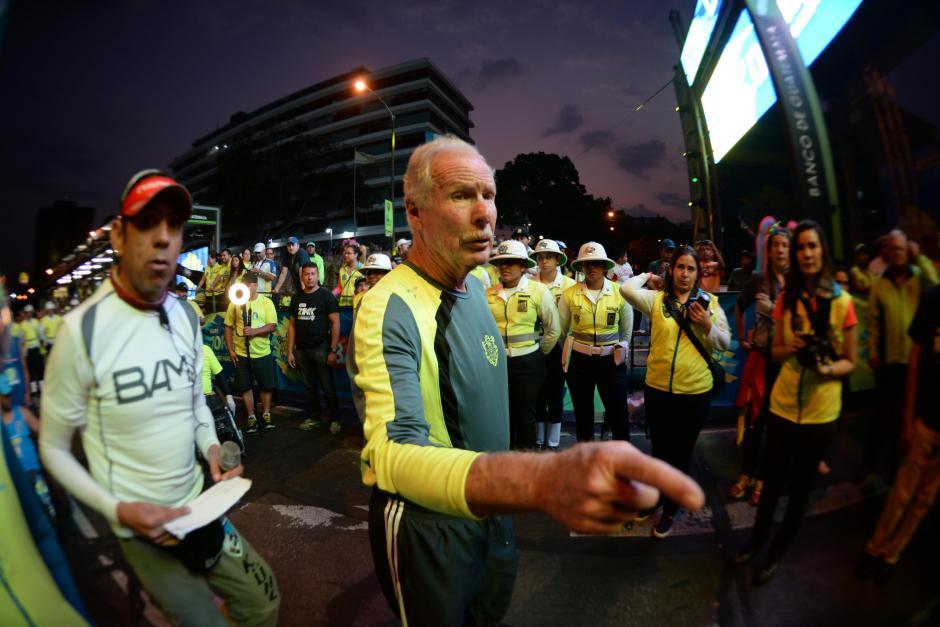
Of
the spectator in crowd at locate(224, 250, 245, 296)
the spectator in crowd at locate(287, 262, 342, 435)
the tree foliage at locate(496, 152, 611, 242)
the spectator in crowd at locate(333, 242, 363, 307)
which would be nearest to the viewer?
the spectator in crowd at locate(224, 250, 245, 296)

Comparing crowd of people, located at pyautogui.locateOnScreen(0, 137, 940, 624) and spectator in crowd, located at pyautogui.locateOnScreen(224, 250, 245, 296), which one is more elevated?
spectator in crowd, located at pyautogui.locateOnScreen(224, 250, 245, 296)

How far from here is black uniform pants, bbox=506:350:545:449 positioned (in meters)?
4.43

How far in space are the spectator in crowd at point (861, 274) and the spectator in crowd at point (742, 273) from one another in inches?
5.9

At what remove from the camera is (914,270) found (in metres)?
0.67

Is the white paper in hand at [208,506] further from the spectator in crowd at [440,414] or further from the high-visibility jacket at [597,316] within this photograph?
the high-visibility jacket at [597,316]

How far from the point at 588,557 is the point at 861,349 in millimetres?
1926

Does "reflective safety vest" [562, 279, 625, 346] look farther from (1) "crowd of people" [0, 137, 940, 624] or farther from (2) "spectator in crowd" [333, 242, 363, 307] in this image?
(2) "spectator in crowd" [333, 242, 363, 307]

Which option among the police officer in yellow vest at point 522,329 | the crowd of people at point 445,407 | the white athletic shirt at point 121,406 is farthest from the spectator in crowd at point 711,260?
the police officer in yellow vest at point 522,329

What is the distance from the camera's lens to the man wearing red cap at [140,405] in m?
0.67

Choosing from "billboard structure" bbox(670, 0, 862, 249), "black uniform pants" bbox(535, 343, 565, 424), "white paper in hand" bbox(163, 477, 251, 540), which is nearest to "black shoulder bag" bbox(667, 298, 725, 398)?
"billboard structure" bbox(670, 0, 862, 249)

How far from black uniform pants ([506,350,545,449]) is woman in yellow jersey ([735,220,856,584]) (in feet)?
11.9

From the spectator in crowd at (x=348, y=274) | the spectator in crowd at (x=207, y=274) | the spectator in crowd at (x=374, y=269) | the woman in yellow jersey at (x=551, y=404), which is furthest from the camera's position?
the spectator in crowd at (x=348, y=274)

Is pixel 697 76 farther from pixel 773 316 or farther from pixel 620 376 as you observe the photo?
pixel 620 376

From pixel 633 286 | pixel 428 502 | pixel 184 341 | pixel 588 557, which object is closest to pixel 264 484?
pixel 588 557
